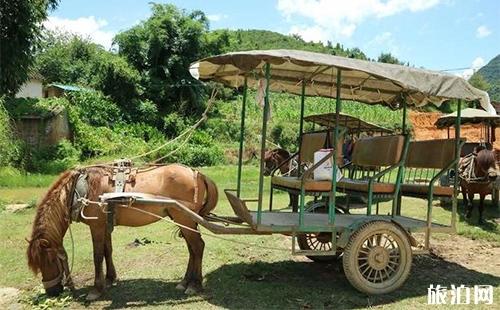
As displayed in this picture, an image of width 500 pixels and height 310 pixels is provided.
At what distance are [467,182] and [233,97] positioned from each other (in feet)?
84.3

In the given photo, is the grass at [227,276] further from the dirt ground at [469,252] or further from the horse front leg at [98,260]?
the dirt ground at [469,252]

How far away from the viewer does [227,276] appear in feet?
21.2

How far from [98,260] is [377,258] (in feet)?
10.7

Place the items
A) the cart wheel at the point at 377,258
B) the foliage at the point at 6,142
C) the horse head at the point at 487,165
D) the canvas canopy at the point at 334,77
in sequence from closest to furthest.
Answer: the canvas canopy at the point at 334,77 < the cart wheel at the point at 377,258 < the horse head at the point at 487,165 < the foliage at the point at 6,142

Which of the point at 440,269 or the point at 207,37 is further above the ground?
the point at 207,37

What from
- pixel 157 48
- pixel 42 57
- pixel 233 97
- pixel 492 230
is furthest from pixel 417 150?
pixel 42 57

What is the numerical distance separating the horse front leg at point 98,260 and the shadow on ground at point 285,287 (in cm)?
16

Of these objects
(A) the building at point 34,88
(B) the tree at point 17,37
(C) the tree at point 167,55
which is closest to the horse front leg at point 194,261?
(B) the tree at point 17,37

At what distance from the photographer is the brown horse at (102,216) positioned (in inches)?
219

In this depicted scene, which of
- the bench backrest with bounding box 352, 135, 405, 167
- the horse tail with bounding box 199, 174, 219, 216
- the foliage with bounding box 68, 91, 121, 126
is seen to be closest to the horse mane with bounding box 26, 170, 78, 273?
the horse tail with bounding box 199, 174, 219, 216

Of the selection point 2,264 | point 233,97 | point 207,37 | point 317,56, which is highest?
point 207,37

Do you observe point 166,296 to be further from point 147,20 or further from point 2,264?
point 147,20

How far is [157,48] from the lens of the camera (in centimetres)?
2855

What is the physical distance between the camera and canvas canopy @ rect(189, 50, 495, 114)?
5.38m
